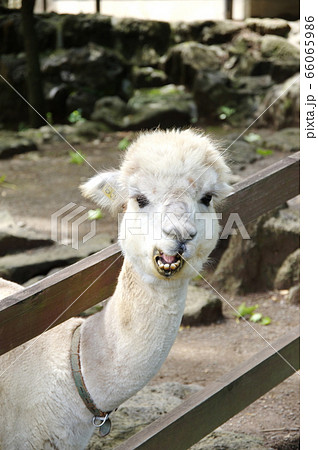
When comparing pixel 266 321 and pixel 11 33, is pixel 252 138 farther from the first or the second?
pixel 11 33

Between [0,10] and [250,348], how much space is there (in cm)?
977

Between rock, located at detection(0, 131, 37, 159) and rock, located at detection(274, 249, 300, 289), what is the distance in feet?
16.4

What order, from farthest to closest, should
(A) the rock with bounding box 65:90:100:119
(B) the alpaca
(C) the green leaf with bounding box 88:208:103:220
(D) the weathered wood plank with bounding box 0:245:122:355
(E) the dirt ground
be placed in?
1. (A) the rock with bounding box 65:90:100:119
2. (C) the green leaf with bounding box 88:208:103:220
3. (E) the dirt ground
4. (B) the alpaca
5. (D) the weathered wood plank with bounding box 0:245:122:355

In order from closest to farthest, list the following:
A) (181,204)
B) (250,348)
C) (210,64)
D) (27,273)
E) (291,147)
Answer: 1. (181,204)
2. (250,348)
3. (27,273)
4. (291,147)
5. (210,64)

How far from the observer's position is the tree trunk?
9.79 metres

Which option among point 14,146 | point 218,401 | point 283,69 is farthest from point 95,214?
point 283,69

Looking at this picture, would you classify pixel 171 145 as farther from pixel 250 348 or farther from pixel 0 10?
pixel 0 10

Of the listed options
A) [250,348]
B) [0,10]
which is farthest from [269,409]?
[0,10]

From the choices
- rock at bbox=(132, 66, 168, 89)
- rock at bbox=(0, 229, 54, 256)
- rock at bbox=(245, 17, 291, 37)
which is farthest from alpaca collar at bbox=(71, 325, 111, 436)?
rock at bbox=(132, 66, 168, 89)

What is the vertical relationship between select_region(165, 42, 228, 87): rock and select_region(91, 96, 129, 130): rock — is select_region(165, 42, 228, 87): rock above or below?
above

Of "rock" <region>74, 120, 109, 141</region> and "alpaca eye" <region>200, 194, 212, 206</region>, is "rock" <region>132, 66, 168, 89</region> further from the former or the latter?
"alpaca eye" <region>200, 194, 212, 206</region>

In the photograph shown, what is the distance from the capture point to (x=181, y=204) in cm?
235

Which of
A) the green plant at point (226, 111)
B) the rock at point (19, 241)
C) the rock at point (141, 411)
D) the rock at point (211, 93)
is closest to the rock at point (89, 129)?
the rock at point (211, 93)

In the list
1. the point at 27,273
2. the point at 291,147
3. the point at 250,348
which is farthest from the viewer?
the point at 291,147
